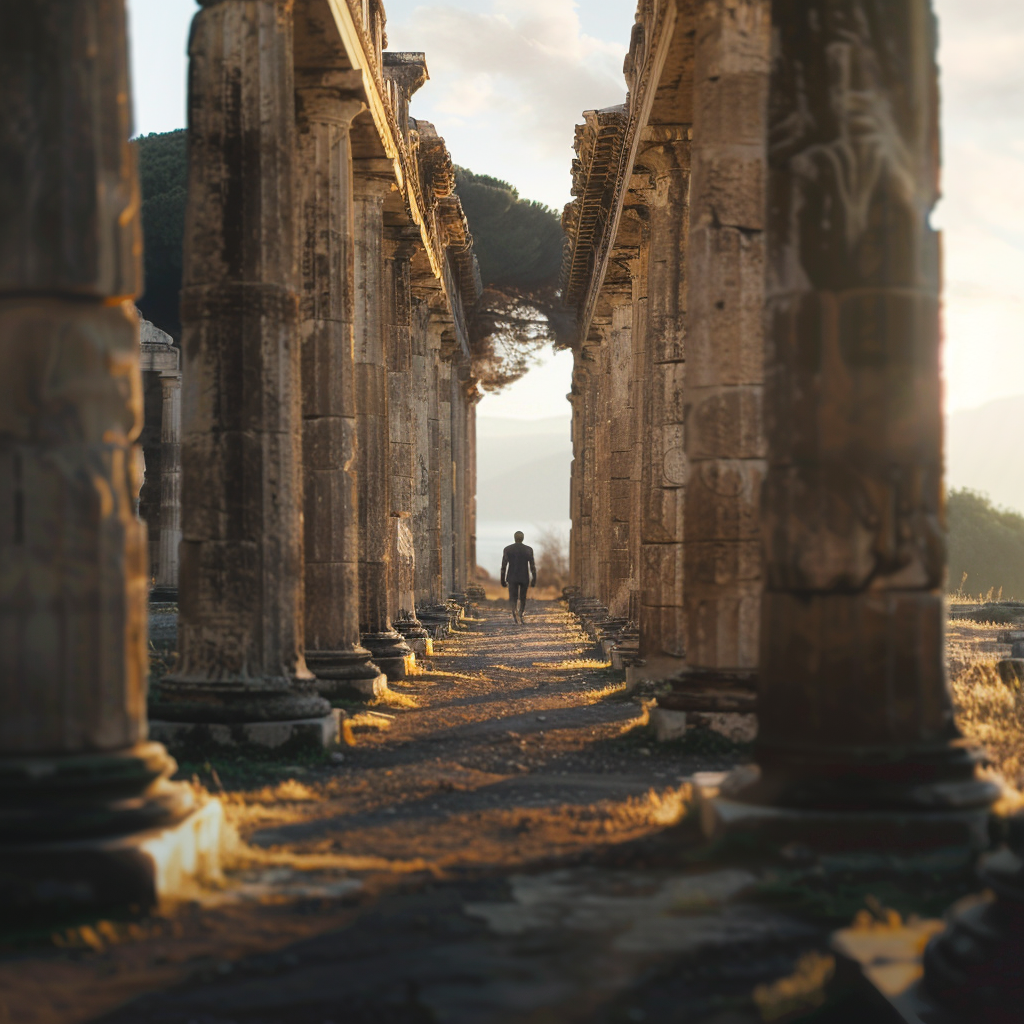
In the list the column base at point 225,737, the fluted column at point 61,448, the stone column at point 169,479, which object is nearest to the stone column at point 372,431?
the column base at point 225,737

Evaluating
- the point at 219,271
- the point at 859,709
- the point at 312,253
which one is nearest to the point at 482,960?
the point at 859,709

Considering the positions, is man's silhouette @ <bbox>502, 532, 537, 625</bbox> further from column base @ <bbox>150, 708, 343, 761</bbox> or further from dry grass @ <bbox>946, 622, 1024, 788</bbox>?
column base @ <bbox>150, 708, 343, 761</bbox>

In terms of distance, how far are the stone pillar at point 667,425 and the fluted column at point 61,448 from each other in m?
8.31

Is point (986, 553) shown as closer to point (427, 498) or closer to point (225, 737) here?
point (427, 498)

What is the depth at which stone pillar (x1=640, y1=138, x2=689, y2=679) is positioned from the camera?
1249 centimetres

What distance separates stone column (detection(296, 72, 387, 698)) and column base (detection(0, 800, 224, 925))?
696 cm

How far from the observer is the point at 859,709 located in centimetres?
496

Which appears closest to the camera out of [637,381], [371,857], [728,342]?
[371,857]

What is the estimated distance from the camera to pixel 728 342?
912cm

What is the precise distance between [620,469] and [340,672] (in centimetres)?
918

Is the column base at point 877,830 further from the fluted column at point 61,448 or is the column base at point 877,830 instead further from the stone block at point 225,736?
the stone block at point 225,736

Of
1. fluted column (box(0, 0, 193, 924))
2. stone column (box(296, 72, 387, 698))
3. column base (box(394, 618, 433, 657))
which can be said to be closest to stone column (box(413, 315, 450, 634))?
column base (box(394, 618, 433, 657))

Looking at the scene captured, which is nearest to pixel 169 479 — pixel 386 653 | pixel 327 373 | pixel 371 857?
pixel 386 653

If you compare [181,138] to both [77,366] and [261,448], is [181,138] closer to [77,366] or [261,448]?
[261,448]
